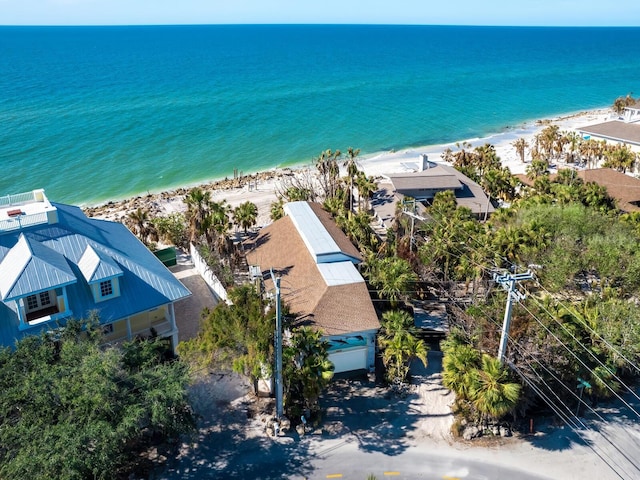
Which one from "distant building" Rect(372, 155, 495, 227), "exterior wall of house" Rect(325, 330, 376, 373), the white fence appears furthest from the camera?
"distant building" Rect(372, 155, 495, 227)

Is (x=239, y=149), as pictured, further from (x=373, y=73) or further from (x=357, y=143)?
(x=373, y=73)

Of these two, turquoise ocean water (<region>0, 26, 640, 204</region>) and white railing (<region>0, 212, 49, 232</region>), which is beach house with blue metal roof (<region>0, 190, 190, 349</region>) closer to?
white railing (<region>0, 212, 49, 232</region>)

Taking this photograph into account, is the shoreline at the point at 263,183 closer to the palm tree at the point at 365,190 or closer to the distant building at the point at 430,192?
the palm tree at the point at 365,190

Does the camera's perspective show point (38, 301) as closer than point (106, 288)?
Yes

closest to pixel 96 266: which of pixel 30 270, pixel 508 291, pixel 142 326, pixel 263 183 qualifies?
pixel 30 270

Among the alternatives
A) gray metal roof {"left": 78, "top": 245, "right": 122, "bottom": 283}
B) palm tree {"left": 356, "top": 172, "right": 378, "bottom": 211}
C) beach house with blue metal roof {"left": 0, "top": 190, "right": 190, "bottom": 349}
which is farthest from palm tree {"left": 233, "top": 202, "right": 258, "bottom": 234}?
gray metal roof {"left": 78, "top": 245, "right": 122, "bottom": 283}

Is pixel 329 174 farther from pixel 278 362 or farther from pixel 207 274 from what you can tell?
pixel 278 362

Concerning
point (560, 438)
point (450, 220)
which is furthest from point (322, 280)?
point (560, 438)

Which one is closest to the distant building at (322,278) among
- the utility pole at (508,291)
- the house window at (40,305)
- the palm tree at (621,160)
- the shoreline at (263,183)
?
Result: the utility pole at (508,291)
